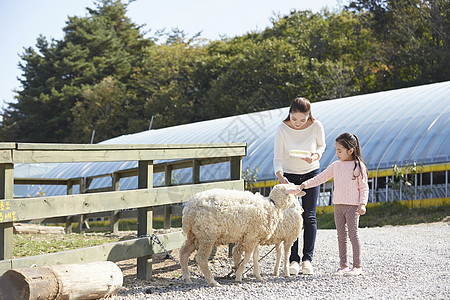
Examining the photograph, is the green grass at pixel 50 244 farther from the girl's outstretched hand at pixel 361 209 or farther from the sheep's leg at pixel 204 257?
the girl's outstretched hand at pixel 361 209

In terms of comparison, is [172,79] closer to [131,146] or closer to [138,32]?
[138,32]

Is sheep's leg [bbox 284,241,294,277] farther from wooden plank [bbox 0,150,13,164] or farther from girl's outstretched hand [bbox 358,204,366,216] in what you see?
wooden plank [bbox 0,150,13,164]

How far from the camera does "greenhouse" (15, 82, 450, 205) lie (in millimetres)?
13984

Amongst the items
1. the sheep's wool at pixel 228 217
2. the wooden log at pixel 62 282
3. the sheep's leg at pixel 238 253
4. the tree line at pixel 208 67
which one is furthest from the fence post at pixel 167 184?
the tree line at pixel 208 67

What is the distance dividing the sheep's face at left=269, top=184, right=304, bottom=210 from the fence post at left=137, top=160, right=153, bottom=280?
136cm

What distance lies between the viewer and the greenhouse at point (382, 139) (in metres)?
14.0

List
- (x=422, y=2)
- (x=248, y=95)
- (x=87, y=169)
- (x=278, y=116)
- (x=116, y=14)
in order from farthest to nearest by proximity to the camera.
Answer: (x=116, y=14), (x=248, y=95), (x=422, y=2), (x=87, y=169), (x=278, y=116)

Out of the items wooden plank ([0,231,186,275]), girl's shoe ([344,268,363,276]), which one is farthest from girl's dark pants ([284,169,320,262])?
wooden plank ([0,231,186,275])

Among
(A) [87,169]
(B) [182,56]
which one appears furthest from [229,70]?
(A) [87,169]

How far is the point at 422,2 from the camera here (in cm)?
3319

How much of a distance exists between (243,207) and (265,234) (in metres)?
0.39

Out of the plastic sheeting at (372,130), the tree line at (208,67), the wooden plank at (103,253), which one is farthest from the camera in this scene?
the tree line at (208,67)

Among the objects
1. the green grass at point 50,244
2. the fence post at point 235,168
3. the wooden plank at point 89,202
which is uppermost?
the fence post at point 235,168

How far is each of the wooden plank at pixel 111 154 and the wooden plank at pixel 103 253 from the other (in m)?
0.85
